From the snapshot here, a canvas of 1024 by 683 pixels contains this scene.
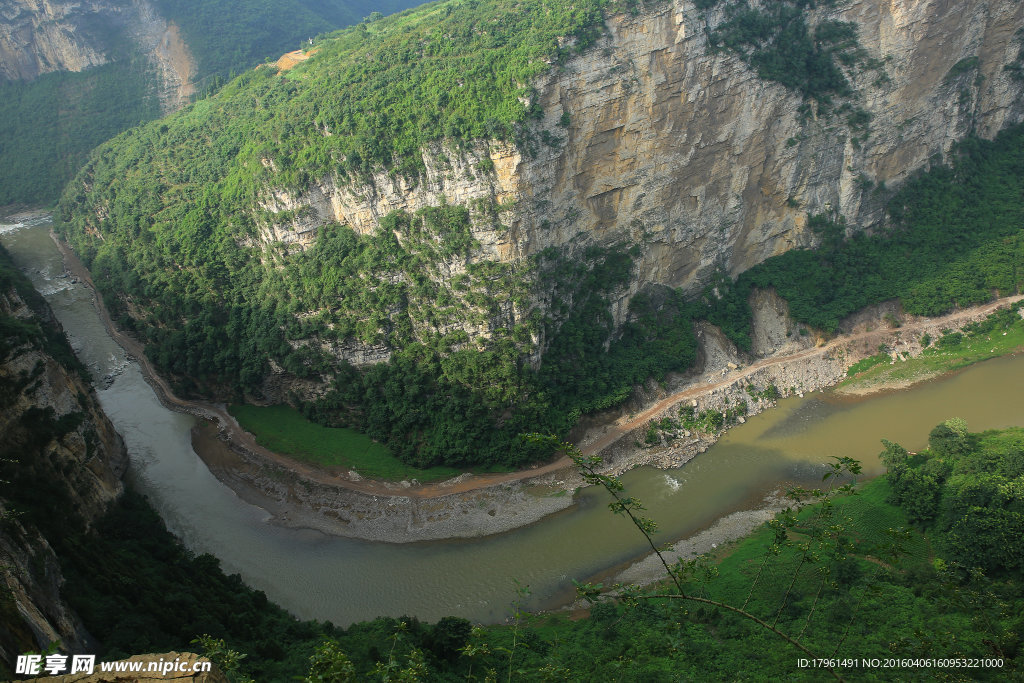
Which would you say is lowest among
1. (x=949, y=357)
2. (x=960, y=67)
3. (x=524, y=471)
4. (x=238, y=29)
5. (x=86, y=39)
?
(x=949, y=357)

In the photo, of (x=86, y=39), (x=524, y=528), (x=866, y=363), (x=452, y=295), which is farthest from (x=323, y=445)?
(x=86, y=39)

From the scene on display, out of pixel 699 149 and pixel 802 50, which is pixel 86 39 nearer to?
pixel 699 149

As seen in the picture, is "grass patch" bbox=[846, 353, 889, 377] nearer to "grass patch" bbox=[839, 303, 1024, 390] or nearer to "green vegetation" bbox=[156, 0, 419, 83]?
"grass patch" bbox=[839, 303, 1024, 390]

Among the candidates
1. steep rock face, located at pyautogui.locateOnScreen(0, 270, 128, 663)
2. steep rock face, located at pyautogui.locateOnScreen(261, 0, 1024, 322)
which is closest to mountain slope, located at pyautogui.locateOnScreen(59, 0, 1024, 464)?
steep rock face, located at pyautogui.locateOnScreen(261, 0, 1024, 322)

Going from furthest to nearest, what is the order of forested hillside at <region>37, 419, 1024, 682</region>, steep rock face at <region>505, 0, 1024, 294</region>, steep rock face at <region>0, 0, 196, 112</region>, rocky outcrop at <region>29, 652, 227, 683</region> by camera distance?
steep rock face at <region>0, 0, 196, 112</region>
steep rock face at <region>505, 0, 1024, 294</region>
forested hillside at <region>37, 419, 1024, 682</region>
rocky outcrop at <region>29, 652, 227, 683</region>

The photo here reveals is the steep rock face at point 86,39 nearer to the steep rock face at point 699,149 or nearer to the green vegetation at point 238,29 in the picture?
the green vegetation at point 238,29

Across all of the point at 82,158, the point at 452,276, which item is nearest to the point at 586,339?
the point at 452,276
